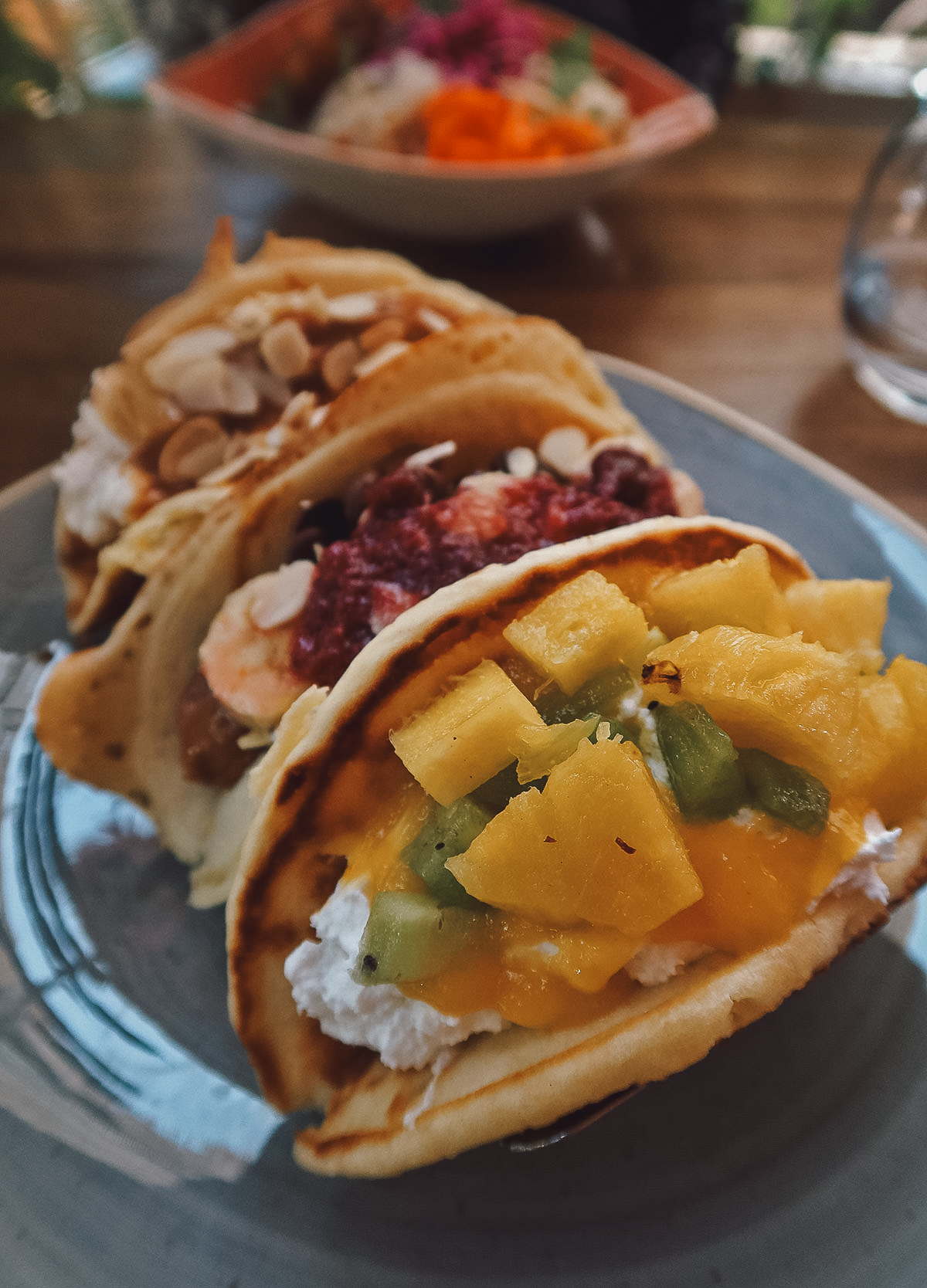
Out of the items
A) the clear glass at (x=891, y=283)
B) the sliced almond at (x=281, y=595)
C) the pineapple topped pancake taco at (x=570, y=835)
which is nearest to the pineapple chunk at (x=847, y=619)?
the pineapple topped pancake taco at (x=570, y=835)

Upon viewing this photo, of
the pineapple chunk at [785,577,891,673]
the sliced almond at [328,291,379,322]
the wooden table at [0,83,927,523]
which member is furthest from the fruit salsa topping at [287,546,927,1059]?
the wooden table at [0,83,927,523]

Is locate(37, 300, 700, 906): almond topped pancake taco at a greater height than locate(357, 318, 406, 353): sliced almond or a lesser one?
lesser

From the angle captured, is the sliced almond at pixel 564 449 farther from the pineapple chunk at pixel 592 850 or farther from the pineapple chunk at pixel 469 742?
the pineapple chunk at pixel 592 850

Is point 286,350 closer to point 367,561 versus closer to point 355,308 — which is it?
point 355,308

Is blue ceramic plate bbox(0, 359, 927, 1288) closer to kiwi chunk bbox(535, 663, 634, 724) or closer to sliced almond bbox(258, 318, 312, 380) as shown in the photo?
kiwi chunk bbox(535, 663, 634, 724)

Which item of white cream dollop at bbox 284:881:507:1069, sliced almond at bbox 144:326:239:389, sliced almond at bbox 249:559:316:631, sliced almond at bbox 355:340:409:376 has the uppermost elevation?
sliced almond at bbox 144:326:239:389

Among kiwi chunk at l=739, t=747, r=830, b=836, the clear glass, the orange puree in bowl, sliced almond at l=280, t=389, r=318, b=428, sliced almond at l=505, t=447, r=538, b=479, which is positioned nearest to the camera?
kiwi chunk at l=739, t=747, r=830, b=836

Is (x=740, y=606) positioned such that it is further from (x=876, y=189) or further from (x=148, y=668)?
(x=876, y=189)
